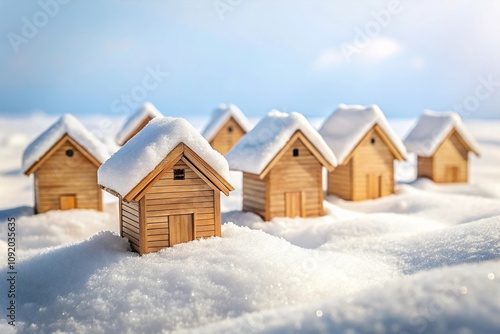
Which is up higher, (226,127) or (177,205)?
(226,127)

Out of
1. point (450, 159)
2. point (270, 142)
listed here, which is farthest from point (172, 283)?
point (450, 159)

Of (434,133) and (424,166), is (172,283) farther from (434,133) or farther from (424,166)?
(424,166)

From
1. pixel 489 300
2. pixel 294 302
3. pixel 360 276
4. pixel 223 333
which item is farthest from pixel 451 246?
pixel 223 333

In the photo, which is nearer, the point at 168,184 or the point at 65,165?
the point at 168,184

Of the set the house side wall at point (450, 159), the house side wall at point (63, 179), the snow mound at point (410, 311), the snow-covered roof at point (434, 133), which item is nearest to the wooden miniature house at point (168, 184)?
the snow mound at point (410, 311)

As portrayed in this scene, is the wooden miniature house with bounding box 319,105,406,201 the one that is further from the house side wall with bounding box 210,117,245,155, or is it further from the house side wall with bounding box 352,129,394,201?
the house side wall with bounding box 210,117,245,155

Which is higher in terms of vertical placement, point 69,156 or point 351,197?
point 69,156

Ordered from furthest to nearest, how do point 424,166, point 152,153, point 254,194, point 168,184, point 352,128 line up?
point 424,166 → point 352,128 → point 254,194 → point 168,184 → point 152,153

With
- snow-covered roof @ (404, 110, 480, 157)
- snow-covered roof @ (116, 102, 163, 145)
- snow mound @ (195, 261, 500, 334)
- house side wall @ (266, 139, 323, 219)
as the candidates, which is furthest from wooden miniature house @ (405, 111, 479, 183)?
snow mound @ (195, 261, 500, 334)

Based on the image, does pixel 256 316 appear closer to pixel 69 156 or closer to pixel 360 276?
pixel 360 276
